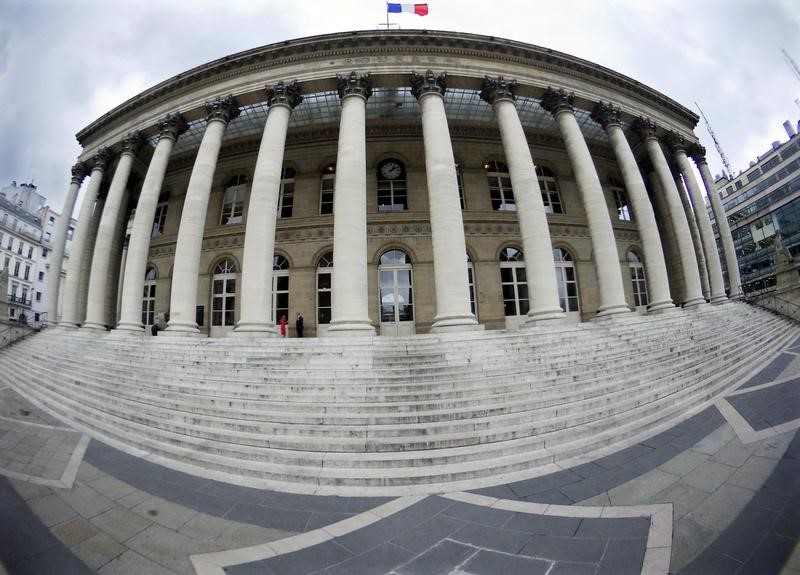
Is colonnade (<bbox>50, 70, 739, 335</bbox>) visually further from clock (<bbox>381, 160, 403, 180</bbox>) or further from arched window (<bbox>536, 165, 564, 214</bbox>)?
clock (<bbox>381, 160, 403, 180</bbox>)

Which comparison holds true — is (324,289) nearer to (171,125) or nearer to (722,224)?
(171,125)

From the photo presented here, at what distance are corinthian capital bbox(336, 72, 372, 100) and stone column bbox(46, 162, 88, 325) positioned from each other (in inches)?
654

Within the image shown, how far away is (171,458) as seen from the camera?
4734mm

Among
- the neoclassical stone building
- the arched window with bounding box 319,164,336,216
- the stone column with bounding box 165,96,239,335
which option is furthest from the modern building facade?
the stone column with bounding box 165,96,239,335

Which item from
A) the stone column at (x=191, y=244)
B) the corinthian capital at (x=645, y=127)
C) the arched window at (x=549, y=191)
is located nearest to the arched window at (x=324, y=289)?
the stone column at (x=191, y=244)

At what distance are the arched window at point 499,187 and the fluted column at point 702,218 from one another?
30.1 feet

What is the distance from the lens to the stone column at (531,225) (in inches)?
416

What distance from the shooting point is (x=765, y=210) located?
31.7 m

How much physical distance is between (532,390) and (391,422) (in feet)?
9.58

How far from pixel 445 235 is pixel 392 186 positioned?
25.5 feet

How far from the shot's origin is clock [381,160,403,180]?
55.9 feet

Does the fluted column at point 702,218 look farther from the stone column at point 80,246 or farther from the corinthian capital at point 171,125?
the stone column at point 80,246

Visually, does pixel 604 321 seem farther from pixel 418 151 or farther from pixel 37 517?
pixel 37 517

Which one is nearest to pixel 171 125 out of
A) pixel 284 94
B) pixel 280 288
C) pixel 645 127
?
pixel 284 94
